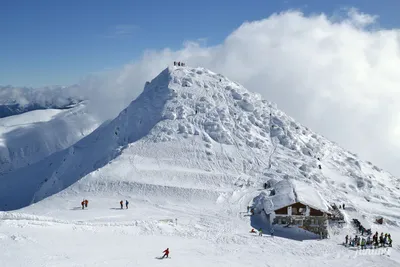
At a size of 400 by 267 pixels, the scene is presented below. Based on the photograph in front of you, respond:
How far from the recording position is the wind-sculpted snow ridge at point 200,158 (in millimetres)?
69000

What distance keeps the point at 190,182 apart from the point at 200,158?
8645mm

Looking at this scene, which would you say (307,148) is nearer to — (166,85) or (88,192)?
(166,85)

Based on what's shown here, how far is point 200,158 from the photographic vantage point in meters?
77.4

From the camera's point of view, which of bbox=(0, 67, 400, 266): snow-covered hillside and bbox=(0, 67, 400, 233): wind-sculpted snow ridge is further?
bbox=(0, 67, 400, 233): wind-sculpted snow ridge

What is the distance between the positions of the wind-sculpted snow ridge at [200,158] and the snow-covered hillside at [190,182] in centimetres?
29

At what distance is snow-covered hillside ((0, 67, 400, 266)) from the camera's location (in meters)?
43.2

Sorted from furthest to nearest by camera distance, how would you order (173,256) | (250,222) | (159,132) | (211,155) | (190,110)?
(190,110), (159,132), (211,155), (250,222), (173,256)

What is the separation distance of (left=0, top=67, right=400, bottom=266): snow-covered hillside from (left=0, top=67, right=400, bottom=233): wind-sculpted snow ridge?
0.94 feet

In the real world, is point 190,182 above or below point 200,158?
below

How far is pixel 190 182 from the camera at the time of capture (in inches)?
2749

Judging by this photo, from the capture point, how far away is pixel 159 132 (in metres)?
84.1

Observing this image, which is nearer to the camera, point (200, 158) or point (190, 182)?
point (190, 182)

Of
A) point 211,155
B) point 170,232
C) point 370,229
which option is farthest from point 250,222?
point 211,155

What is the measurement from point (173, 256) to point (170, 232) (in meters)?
9.12
